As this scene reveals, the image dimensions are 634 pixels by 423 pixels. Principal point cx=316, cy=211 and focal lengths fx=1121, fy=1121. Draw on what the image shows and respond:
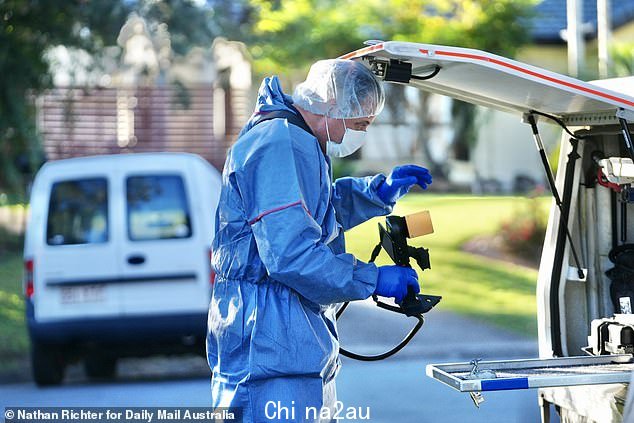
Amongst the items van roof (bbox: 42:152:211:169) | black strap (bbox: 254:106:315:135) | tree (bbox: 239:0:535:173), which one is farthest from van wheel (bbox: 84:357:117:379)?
tree (bbox: 239:0:535:173)

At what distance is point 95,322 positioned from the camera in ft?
28.4

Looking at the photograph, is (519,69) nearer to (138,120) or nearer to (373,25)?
(138,120)

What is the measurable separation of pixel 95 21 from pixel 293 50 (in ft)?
18.4

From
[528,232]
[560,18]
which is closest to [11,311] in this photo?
[528,232]

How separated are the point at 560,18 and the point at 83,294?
16.0 metres

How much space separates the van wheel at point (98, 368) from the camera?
967 cm

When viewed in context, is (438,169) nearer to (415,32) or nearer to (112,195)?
(415,32)

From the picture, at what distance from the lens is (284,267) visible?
12.0 feet

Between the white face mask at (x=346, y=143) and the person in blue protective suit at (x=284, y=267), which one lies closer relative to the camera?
the person in blue protective suit at (x=284, y=267)

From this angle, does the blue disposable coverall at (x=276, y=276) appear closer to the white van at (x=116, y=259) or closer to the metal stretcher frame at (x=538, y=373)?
the metal stretcher frame at (x=538, y=373)

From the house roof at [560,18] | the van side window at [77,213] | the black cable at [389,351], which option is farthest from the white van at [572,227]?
the house roof at [560,18]

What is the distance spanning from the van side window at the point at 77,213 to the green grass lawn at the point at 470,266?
10.1 feet

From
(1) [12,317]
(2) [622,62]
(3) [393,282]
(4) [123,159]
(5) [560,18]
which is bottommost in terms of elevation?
(1) [12,317]

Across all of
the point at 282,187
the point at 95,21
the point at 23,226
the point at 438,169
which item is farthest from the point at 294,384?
the point at 438,169
